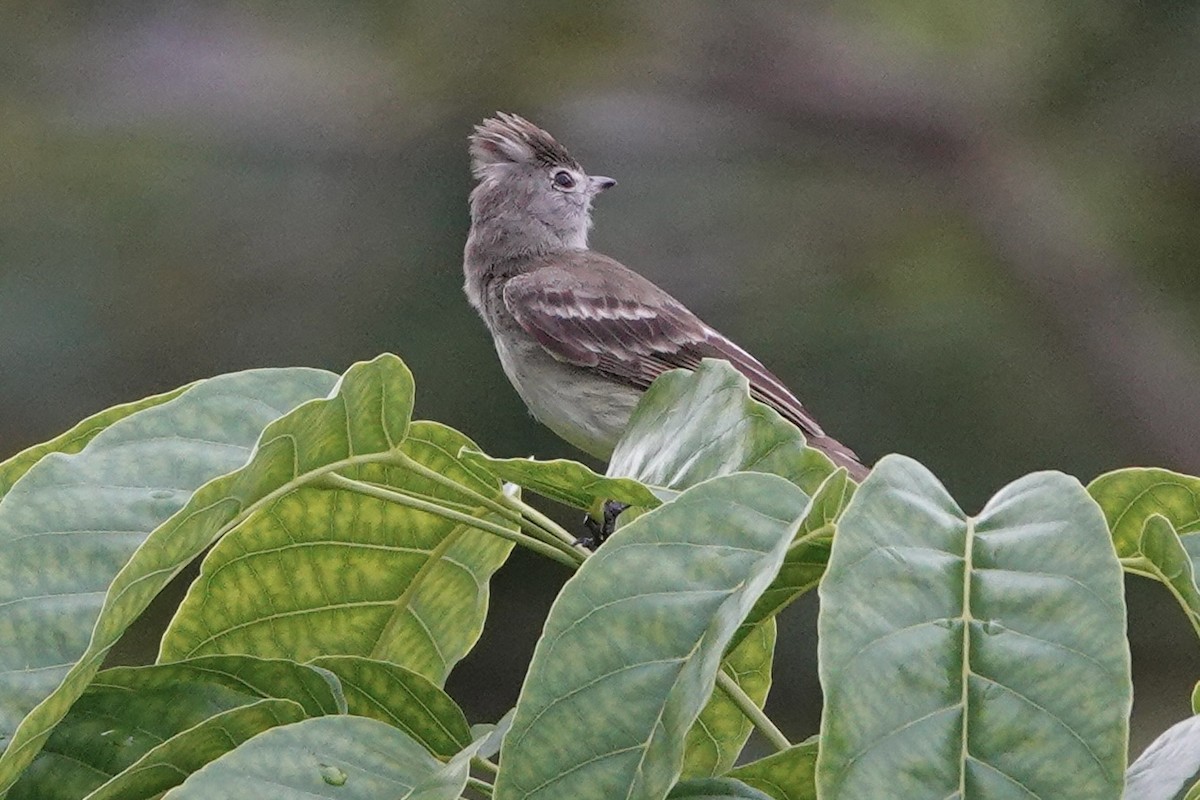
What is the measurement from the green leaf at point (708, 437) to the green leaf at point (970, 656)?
201mm

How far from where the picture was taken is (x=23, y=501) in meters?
1.03

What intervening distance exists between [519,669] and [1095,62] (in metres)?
4.01

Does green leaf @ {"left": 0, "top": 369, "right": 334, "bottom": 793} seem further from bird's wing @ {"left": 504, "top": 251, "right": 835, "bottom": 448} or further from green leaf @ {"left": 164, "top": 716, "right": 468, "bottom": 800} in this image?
bird's wing @ {"left": 504, "top": 251, "right": 835, "bottom": 448}

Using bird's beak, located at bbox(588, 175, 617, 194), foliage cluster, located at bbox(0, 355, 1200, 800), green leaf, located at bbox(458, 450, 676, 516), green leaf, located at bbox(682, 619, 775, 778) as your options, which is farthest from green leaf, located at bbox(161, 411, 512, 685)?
bird's beak, located at bbox(588, 175, 617, 194)

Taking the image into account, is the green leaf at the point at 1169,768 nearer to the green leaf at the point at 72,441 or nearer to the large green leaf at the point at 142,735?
the large green leaf at the point at 142,735

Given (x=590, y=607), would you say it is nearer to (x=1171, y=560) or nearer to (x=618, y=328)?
(x=1171, y=560)

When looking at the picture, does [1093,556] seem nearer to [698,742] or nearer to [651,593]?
[651,593]

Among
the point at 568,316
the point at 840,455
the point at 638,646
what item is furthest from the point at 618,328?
the point at 638,646

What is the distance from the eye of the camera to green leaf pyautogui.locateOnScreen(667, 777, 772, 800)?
0.99 meters

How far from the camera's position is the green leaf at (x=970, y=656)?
0.80 m

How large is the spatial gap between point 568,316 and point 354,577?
2.57 m

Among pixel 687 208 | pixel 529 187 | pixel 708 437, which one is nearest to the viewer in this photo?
pixel 708 437

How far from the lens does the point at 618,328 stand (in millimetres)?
3945

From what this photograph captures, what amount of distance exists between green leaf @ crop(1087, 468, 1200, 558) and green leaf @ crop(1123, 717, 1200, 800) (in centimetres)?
12
